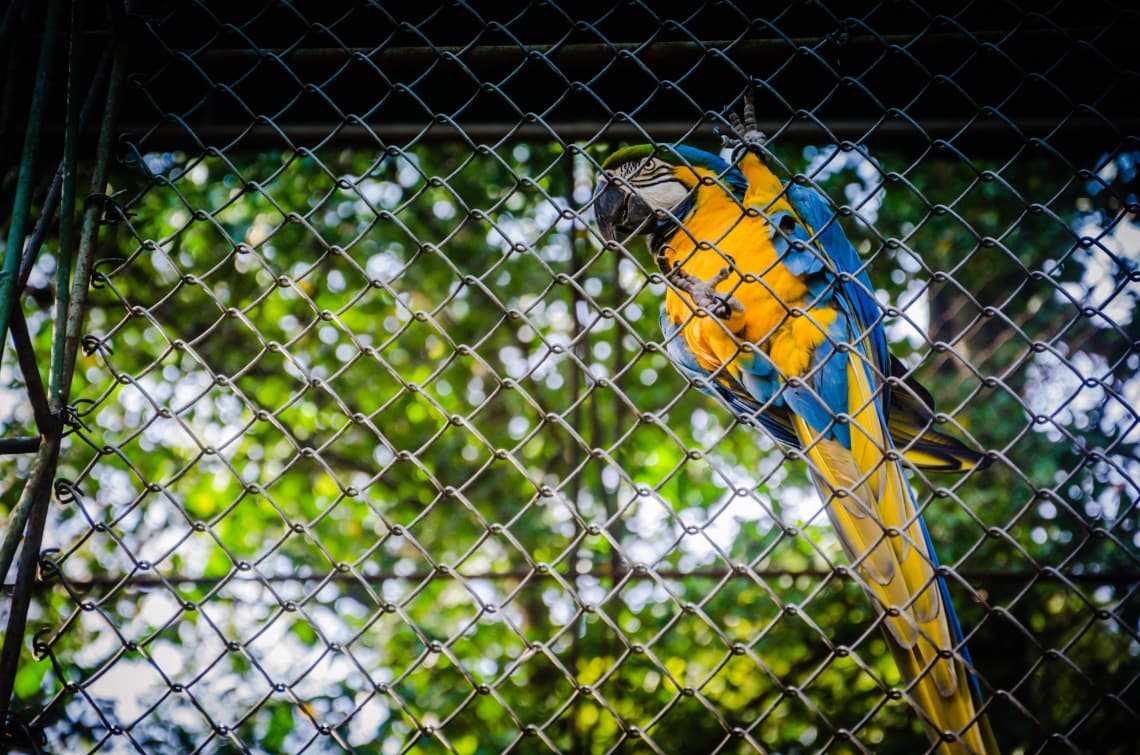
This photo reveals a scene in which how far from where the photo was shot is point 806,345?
1675mm

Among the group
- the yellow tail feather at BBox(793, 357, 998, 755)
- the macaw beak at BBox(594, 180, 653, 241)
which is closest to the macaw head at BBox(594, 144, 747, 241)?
the macaw beak at BBox(594, 180, 653, 241)

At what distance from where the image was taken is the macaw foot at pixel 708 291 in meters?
1.58

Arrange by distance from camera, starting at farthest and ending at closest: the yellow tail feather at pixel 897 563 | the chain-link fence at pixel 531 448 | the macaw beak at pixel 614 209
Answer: the chain-link fence at pixel 531 448 → the macaw beak at pixel 614 209 → the yellow tail feather at pixel 897 563

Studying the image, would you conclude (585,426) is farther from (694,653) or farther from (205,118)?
(205,118)

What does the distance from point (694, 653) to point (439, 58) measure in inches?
94.8

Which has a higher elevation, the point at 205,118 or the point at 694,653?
the point at 205,118

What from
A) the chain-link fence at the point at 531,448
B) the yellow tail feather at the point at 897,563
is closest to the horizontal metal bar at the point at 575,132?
the chain-link fence at the point at 531,448

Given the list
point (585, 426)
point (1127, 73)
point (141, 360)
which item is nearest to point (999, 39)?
point (1127, 73)

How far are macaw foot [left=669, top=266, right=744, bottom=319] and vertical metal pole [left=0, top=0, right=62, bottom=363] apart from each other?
1.00 meters

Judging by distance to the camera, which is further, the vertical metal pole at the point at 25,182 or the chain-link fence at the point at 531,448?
the chain-link fence at the point at 531,448

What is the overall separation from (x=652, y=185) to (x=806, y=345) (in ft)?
1.44

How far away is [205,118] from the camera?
1801mm

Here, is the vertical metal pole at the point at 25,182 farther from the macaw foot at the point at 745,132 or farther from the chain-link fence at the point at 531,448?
the macaw foot at the point at 745,132

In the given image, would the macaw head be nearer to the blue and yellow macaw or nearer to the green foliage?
the blue and yellow macaw
